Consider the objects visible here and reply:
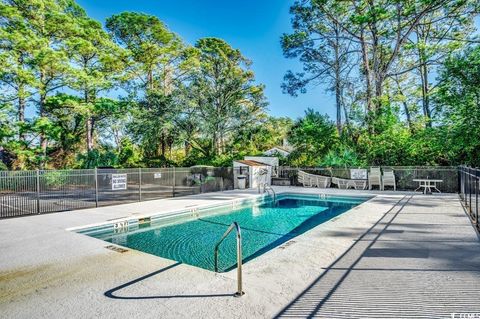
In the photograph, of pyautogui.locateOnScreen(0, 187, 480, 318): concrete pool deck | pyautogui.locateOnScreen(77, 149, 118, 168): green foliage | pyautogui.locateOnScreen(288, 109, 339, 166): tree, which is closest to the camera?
pyautogui.locateOnScreen(0, 187, 480, 318): concrete pool deck

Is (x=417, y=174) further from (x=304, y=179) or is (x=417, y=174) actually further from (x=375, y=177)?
(x=304, y=179)

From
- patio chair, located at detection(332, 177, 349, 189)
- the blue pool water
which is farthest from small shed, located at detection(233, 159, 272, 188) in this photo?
the blue pool water

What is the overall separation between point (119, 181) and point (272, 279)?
8.32 m

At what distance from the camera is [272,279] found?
3.37 meters

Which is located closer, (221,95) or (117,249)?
(117,249)

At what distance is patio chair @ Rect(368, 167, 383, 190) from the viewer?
44.8ft

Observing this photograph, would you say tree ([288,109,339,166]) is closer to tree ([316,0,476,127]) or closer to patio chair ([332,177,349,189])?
tree ([316,0,476,127])

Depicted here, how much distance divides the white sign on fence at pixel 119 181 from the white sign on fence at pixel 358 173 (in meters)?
11.2

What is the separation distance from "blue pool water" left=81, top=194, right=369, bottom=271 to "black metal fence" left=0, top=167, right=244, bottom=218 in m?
3.03

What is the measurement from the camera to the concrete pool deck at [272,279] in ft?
8.79

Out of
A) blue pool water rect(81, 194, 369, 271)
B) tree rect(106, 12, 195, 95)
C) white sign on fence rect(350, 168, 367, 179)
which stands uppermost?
tree rect(106, 12, 195, 95)

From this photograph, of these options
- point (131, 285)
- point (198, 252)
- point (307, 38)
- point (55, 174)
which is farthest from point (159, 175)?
point (307, 38)

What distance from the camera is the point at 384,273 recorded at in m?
3.49

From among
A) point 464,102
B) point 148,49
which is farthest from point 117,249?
point 148,49
